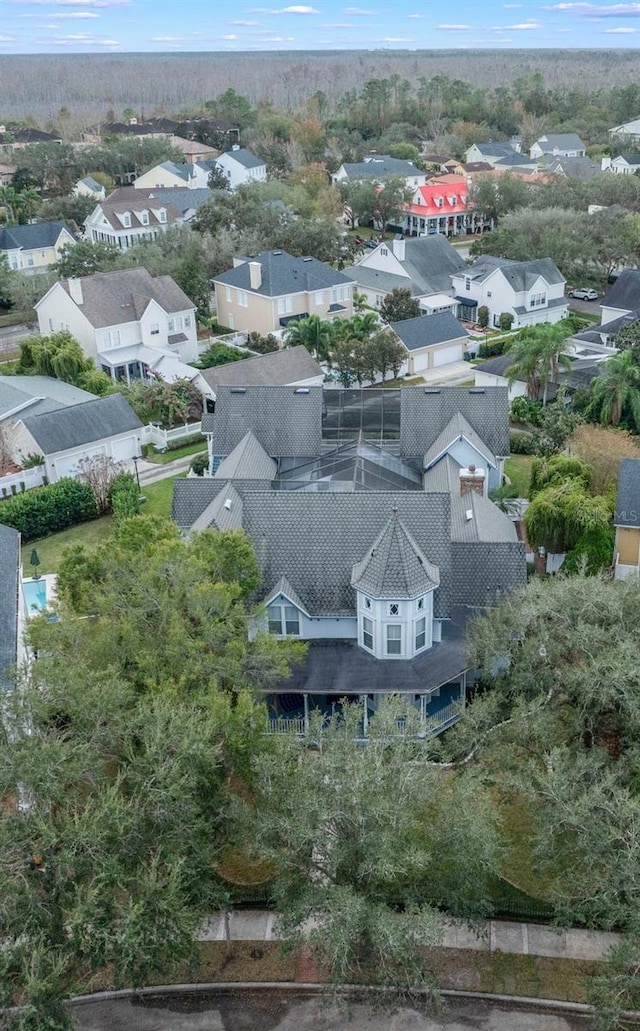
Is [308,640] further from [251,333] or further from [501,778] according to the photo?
[251,333]

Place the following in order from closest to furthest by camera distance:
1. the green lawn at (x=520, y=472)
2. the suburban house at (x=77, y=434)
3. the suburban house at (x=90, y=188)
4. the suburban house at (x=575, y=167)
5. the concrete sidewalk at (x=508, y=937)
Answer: the concrete sidewalk at (x=508, y=937) → the green lawn at (x=520, y=472) → the suburban house at (x=77, y=434) → the suburban house at (x=90, y=188) → the suburban house at (x=575, y=167)

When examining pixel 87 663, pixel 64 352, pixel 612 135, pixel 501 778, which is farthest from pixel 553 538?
pixel 612 135

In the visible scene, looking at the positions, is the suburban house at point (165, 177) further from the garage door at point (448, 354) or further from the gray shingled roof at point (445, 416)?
the gray shingled roof at point (445, 416)

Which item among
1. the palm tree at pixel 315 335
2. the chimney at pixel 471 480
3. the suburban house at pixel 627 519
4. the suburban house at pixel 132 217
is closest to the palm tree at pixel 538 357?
the palm tree at pixel 315 335

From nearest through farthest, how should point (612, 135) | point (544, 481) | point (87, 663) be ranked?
1. point (87, 663)
2. point (544, 481)
3. point (612, 135)

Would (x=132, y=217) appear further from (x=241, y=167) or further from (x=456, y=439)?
(x=456, y=439)
